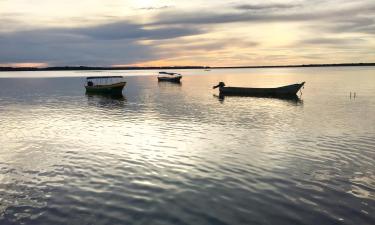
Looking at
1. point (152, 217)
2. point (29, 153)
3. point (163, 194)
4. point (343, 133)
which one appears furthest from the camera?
point (343, 133)

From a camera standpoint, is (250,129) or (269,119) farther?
(269,119)

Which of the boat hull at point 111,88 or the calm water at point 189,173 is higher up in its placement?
the boat hull at point 111,88

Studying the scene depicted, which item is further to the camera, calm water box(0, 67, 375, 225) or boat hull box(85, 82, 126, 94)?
boat hull box(85, 82, 126, 94)

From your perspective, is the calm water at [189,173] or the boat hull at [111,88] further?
the boat hull at [111,88]

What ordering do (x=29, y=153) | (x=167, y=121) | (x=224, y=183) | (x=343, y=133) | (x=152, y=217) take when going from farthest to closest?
(x=167, y=121), (x=343, y=133), (x=29, y=153), (x=224, y=183), (x=152, y=217)

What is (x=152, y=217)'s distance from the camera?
42.8 ft

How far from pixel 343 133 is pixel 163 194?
1945cm

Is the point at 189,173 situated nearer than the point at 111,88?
Yes

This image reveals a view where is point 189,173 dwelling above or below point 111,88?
below

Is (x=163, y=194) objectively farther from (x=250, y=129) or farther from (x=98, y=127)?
(x=98, y=127)

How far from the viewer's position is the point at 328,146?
78.8 ft

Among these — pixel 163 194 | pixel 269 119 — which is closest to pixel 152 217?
pixel 163 194

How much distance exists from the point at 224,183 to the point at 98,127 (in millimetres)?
20093

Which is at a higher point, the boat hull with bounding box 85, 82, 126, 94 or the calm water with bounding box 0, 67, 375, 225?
the boat hull with bounding box 85, 82, 126, 94
